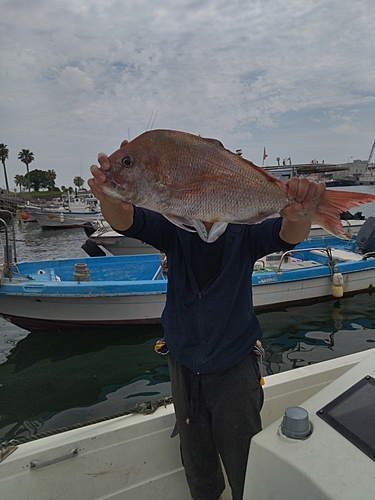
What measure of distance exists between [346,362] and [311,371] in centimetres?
41

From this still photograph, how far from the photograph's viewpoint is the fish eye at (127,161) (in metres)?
1.84

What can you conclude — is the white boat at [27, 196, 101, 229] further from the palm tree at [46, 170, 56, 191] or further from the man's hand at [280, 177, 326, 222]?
the palm tree at [46, 170, 56, 191]

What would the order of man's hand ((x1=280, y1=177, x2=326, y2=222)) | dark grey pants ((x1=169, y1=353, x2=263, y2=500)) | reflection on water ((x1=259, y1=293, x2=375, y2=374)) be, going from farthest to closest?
reflection on water ((x1=259, y1=293, x2=375, y2=374)) < dark grey pants ((x1=169, y1=353, x2=263, y2=500)) < man's hand ((x1=280, y1=177, x2=326, y2=222))

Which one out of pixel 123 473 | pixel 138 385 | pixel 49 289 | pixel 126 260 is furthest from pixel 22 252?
pixel 123 473

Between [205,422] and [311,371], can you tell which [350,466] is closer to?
[205,422]

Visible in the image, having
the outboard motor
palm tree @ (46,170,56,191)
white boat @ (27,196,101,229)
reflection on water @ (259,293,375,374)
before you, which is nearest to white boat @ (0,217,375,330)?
the outboard motor

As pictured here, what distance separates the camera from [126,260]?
9.85 metres

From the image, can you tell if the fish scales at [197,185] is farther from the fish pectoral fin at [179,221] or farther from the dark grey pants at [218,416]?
the dark grey pants at [218,416]

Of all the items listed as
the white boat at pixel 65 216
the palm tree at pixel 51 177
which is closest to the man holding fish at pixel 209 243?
the white boat at pixel 65 216

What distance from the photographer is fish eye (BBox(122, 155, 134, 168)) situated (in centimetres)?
184

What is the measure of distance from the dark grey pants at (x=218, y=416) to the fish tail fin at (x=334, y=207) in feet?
3.05

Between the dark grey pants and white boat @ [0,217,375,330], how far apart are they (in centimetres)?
520

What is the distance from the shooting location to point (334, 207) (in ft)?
6.36

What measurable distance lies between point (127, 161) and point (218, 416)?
1579 millimetres
